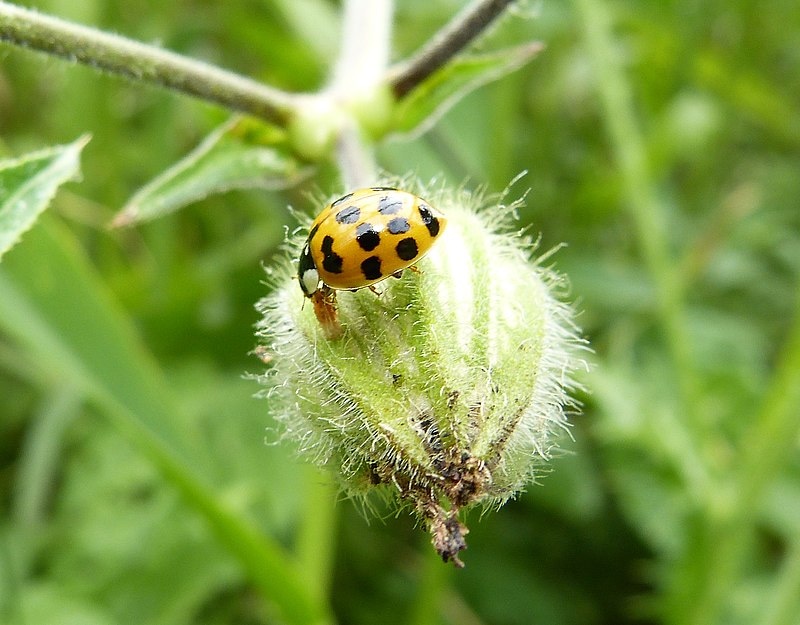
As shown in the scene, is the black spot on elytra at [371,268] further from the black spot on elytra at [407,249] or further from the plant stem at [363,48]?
the plant stem at [363,48]

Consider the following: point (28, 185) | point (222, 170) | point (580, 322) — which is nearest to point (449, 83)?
point (222, 170)

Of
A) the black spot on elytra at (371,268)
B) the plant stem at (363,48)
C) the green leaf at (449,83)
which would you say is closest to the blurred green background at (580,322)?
the plant stem at (363,48)

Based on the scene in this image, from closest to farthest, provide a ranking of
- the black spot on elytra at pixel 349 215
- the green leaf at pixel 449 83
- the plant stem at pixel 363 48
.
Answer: the black spot on elytra at pixel 349 215
the green leaf at pixel 449 83
the plant stem at pixel 363 48

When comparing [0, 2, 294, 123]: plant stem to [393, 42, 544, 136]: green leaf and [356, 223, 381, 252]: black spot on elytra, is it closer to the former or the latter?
[393, 42, 544, 136]: green leaf

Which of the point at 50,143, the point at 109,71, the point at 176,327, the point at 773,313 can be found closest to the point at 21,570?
the point at 176,327

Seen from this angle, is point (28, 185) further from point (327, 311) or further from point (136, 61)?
point (327, 311)

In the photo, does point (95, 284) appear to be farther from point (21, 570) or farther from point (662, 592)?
point (662, 592)
